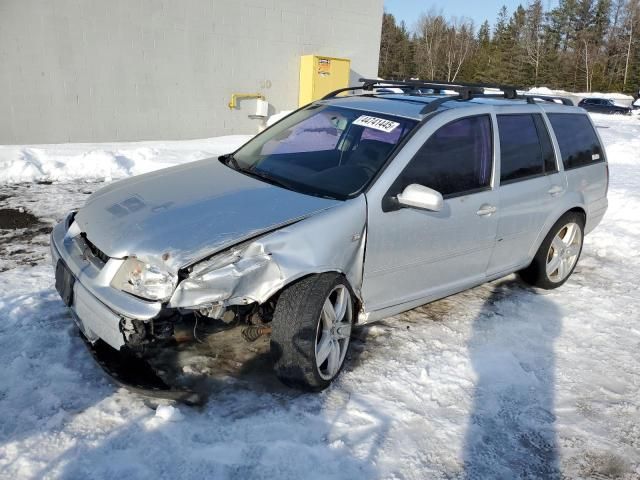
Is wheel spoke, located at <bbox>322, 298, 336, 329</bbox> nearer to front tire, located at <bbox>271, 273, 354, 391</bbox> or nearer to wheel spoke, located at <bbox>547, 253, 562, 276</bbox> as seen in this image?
front tire, located at <bbox>271, 273, 354, 391</bbox>

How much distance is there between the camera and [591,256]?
6270 millimetres

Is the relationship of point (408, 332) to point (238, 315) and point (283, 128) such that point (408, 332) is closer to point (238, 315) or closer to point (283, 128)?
point (238, 315)

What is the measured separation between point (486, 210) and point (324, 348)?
163 cm

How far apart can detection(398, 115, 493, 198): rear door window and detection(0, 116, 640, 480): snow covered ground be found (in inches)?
43.6

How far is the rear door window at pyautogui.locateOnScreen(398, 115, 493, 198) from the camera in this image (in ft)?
11.9

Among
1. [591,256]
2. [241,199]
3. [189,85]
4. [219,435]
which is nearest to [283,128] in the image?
[241,199]

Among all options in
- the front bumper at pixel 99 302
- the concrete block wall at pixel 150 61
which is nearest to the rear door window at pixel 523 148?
the front bumper at pixel 99 302

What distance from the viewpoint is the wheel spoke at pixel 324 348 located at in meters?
3.17

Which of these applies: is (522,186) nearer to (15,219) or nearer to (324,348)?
(324,348)

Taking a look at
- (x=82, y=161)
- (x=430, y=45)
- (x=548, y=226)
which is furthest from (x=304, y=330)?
(x=430, y=45)

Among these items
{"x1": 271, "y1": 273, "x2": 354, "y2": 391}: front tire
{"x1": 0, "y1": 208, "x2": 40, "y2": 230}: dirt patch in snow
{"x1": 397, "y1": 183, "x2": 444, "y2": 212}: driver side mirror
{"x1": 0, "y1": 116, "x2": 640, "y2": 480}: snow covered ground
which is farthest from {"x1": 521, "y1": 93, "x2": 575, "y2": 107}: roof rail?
{"x1": 0, "y1": 208, "x2": 40, "y2": 230}: dirt patch in snow

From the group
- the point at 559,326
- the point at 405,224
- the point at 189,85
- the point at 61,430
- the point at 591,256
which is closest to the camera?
the point at 61,430

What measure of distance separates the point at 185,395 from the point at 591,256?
5.07m

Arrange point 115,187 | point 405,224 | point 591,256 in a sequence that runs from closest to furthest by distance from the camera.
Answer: point 405,224, point 115,187, point 591,256
